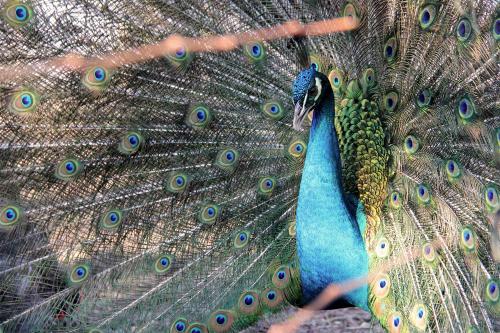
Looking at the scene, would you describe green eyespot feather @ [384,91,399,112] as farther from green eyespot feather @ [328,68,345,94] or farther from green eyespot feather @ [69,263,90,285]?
green eyespot feather @ [69,263,90,285]

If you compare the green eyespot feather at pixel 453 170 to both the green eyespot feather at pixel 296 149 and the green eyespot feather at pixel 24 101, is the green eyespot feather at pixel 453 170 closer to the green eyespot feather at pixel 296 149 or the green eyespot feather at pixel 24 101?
the green eyespot feather at pixel 296 149

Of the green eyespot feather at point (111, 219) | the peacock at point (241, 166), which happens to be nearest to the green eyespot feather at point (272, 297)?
the peacock at point (241, 166)

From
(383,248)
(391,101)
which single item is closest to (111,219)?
(383,248)

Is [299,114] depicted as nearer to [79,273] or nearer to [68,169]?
[68,169]

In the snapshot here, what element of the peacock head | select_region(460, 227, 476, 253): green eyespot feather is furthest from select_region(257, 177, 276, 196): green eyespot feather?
select_region(460, 227, 476, 253): green eyespot feather

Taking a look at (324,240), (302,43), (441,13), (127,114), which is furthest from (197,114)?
(441,13)

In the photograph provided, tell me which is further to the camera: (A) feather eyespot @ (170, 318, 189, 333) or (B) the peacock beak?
(A) feather eyespot @ (170, 318, 189, 333)

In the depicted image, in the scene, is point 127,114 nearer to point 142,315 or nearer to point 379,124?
point 142,315
